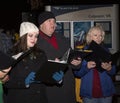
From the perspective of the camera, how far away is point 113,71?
5.37 metres

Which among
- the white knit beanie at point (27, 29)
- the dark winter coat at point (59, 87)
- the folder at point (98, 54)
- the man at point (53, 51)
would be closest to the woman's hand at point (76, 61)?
the man at point (53, 51)

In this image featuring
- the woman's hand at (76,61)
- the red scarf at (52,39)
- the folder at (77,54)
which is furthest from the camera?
the red scarf at (52,39)

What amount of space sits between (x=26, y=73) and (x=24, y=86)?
0.45ft

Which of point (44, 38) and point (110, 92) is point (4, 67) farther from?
point (110, 92)

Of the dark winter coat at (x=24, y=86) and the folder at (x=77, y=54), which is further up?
the folder at (x=77, y=54)

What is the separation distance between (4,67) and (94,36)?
1.76 m

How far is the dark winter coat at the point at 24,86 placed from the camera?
4422 millimetres

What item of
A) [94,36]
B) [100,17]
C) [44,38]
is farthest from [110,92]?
[100,17]

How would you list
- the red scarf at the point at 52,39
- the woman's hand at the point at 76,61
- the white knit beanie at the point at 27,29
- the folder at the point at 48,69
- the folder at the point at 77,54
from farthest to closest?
the red scarf at the point at 52,39, the woman's hand at the point at 76,61, the folder at the point at 77,54, the white knit beanie at the point at 27,29, the folder at the point at 48,69

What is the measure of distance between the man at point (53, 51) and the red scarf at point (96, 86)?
0.33 meters

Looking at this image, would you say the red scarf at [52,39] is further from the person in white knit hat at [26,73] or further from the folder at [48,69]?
the folder at [48,69]

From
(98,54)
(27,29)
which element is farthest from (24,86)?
(98,54)

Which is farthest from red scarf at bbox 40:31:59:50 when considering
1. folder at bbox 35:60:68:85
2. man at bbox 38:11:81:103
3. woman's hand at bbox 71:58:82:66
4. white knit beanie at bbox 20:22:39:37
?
folder at bbox 35:60:68:85

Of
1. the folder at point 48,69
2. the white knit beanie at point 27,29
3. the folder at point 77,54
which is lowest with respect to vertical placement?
the folder at point 48,69
